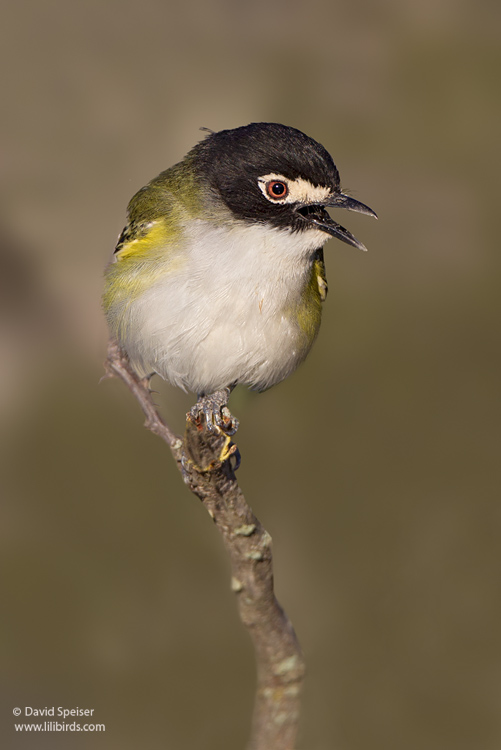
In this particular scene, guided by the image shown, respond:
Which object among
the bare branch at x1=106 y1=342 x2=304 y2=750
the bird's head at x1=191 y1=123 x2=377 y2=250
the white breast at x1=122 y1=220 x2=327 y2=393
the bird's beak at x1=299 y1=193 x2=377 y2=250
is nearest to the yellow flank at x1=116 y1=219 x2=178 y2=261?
the white breast at x1=122 y1=220 x2=327 y2=393

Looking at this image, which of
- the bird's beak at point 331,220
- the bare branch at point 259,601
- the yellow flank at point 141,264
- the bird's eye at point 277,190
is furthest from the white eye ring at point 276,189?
the bare branch at point 259,601

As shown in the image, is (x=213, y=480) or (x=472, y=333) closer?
(x=213, y=480)

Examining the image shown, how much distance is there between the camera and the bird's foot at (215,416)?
3125 mm

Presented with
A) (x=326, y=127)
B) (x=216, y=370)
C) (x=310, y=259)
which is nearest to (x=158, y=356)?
(x=216, y=370)

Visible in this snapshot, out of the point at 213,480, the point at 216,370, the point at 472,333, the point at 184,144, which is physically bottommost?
the point at 213,480

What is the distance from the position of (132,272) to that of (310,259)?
0.79m

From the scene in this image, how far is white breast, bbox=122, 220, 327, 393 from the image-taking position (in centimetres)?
341

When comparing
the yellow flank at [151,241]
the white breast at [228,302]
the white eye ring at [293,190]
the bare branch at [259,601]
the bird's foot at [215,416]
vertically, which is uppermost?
the yellow flank at [151,241]

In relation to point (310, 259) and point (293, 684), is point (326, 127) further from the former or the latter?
point (293, 684)

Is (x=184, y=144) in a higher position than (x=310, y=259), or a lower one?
higher

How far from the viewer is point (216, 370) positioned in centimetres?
368

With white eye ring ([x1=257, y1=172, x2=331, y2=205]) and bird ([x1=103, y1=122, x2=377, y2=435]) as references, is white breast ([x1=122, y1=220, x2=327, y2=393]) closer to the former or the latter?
bird ([x1=103, y1=122, x2=377, y2=435])

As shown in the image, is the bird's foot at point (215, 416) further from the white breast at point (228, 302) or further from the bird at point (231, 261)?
the white breast at point (228, 302)

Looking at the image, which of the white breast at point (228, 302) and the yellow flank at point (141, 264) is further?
the yellow flank at point (141, 264)
